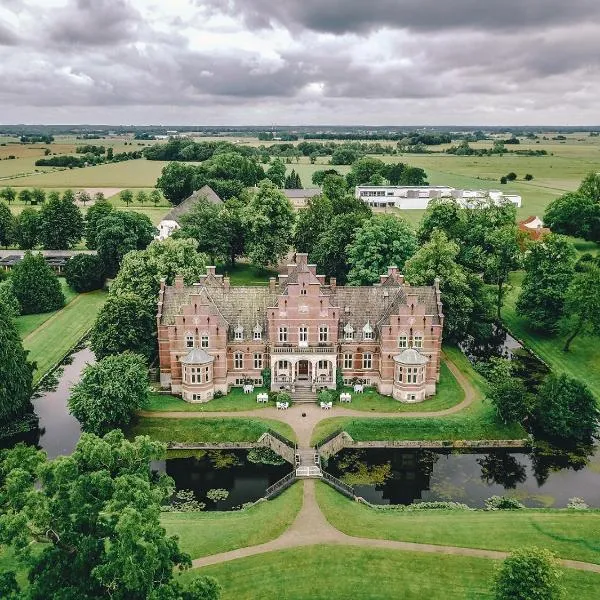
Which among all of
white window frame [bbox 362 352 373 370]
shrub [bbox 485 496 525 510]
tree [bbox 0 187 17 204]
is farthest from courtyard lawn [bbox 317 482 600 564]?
tree [bbox 0 187 17 204]

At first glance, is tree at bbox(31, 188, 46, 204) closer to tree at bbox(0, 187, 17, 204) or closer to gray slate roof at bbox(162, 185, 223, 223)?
tree at bbox(0, 187, 17, 204)

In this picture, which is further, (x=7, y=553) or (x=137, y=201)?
(x=137, y=201)

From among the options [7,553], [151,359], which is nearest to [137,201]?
[151,359]

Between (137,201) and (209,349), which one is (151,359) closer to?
(209,349)

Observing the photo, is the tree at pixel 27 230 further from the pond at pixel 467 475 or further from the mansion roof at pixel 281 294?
the pond at pixel 467 475

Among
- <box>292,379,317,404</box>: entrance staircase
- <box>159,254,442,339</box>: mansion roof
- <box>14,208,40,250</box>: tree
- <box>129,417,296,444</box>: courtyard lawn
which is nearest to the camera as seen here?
<box>129,417,296,444</box>: courtyard lawn

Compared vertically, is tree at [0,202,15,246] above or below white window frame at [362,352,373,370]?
above

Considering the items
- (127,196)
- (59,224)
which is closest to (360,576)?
(59,224)
